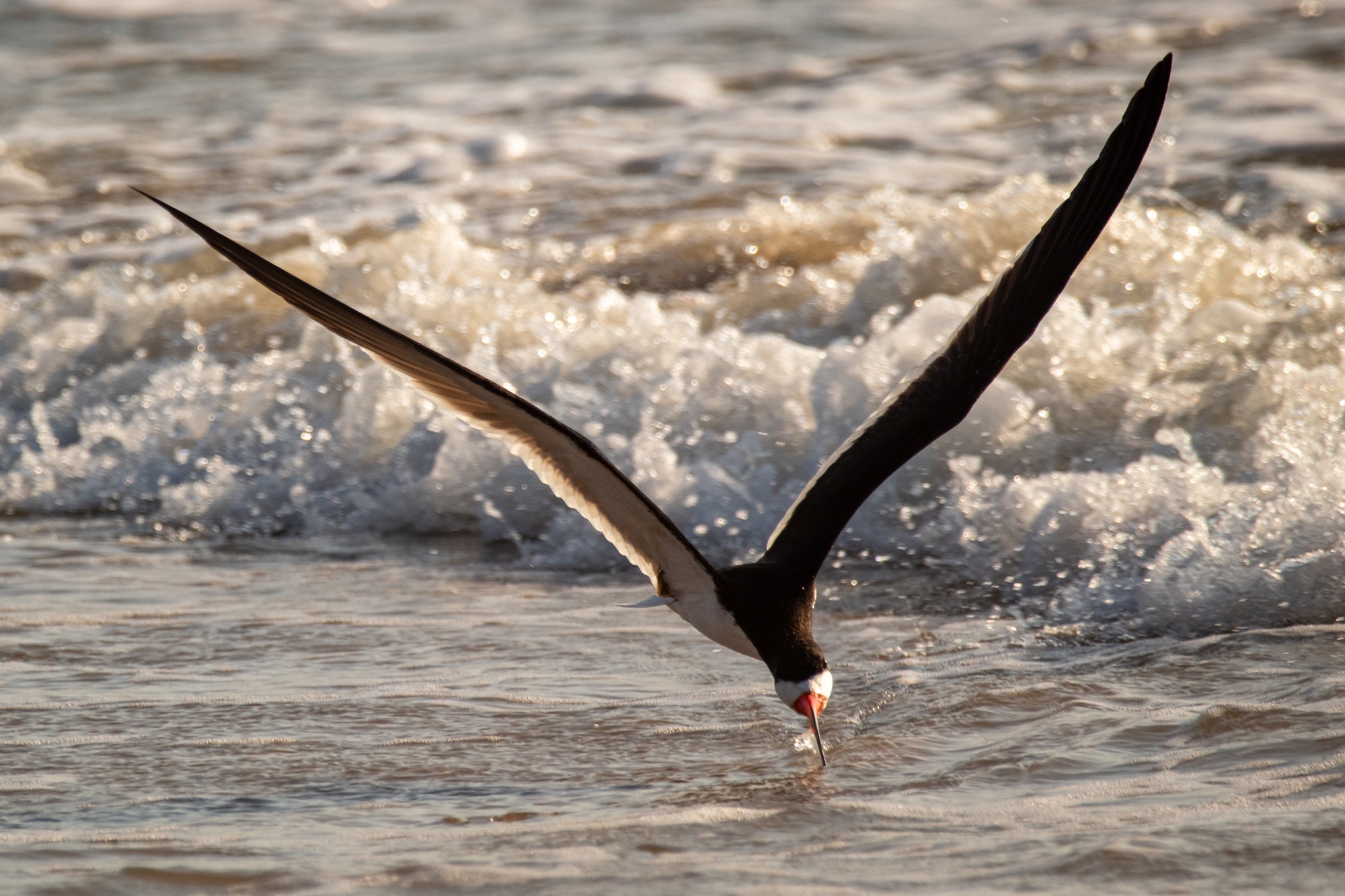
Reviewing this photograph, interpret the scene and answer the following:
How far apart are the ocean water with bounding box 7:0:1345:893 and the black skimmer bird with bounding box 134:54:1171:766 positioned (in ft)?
1.09

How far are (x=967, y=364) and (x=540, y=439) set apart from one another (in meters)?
1.22

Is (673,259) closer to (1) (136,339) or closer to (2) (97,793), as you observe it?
(1) (136,339)

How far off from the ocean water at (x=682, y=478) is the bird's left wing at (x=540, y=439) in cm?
46

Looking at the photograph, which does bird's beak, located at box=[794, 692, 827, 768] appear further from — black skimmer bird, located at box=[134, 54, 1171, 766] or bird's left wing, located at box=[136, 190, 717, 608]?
bird's left wing, located at box=[136, 190, 717, 608]

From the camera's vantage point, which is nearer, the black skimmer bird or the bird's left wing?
the bird's left wing

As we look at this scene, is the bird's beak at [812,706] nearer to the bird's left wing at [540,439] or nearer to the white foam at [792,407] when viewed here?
the bird's left wing at [540,439]

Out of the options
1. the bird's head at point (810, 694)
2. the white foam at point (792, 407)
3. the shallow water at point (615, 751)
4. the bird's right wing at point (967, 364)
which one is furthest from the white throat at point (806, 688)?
the white foam at point (792, 407)

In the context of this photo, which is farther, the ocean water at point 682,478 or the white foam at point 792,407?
the white foam at point 792,407

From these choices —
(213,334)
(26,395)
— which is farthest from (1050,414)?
(26,395)

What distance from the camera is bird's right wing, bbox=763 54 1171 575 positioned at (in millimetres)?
3822

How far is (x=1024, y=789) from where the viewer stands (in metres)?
3.33

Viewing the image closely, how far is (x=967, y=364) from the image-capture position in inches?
158

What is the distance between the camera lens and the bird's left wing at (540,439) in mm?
3002

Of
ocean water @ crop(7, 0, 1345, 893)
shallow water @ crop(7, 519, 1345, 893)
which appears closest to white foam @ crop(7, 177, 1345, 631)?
ocean water @ crop(7, 0, 1345, 893)
